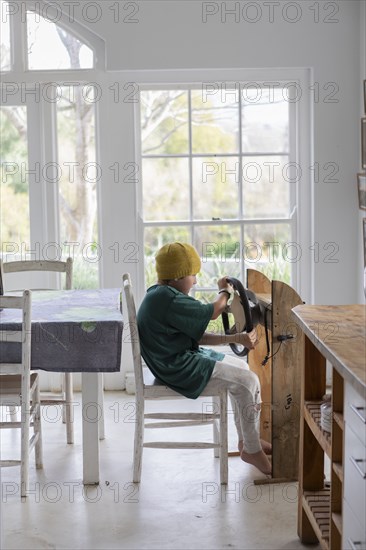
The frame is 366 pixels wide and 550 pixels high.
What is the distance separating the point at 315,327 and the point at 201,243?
2793 millimetres

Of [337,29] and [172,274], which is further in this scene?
[337,29]

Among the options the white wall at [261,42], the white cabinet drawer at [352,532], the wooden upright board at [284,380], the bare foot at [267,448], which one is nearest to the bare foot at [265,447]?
the bare foot at [267,448]

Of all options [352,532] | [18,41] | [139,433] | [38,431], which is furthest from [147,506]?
[18,41]

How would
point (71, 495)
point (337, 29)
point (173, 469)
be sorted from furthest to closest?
point (337, 29) → point (173, 469) → point (71, 495)

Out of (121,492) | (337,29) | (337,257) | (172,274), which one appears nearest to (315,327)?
(172,274)

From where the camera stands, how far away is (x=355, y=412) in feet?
8.54

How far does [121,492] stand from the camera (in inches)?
163

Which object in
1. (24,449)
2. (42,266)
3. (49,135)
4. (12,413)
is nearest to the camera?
(24,449)

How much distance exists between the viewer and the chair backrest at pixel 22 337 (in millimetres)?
3881

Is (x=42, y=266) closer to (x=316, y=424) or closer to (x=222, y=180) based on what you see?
(x=222, y=180)

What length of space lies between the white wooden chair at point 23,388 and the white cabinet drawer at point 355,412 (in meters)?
1.67

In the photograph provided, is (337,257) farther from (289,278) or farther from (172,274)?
(172,274)

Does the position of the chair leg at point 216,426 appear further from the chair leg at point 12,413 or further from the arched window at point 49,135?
the arched window at point 49,135

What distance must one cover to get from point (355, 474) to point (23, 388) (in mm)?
1879
